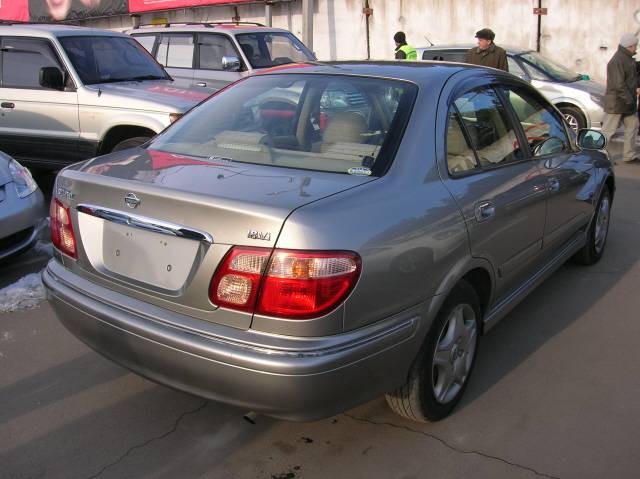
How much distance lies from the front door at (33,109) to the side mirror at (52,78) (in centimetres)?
A: 7

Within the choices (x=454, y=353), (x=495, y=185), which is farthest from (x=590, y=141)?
(x=454, y=353)

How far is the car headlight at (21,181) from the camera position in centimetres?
493

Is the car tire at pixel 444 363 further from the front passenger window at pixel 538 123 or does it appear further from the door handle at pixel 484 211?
the front passenger window at pixel 538 123

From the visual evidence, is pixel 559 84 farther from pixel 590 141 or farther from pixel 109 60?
pixel 109 60

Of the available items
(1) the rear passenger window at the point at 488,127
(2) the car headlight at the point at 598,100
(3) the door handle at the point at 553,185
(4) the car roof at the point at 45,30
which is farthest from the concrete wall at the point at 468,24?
(1) the rear passenger window at the point at 488,127

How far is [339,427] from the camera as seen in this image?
303cm

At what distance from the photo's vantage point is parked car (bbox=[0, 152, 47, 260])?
465 centimetres

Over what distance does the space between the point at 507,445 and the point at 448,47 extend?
374 inches

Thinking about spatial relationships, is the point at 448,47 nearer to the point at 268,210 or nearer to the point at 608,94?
the point at 608,94

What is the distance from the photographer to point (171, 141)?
338 cm

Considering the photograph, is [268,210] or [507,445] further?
[507,445]

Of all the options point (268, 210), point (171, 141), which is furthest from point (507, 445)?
point (171, 141)

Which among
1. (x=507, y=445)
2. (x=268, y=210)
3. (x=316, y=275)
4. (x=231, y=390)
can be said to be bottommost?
(x=507, y=445)

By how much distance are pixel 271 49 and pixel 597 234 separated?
6.40 metres
